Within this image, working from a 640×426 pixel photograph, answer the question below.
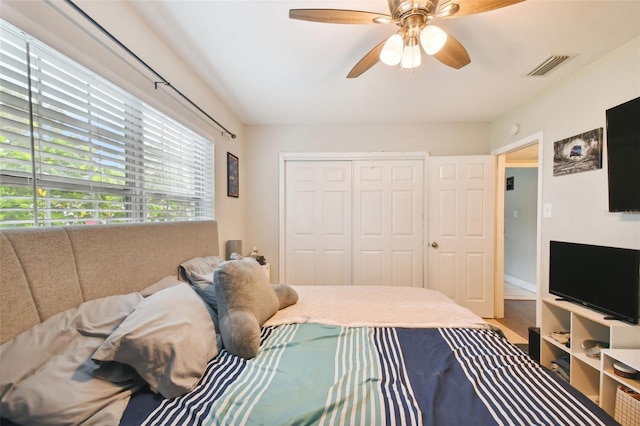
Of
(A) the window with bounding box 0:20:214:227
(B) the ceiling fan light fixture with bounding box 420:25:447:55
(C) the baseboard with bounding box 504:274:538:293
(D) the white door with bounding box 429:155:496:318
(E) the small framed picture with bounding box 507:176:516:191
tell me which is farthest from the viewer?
(E) the small framed picture with bounding box 507:176:516:191

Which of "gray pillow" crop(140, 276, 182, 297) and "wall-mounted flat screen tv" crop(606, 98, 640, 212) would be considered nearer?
"gray pillow" crop(140, 276, 182, 297)

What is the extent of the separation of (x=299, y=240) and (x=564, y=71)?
10.2ft

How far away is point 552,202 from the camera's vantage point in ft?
7.45

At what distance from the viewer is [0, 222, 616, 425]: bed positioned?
0.77 metres

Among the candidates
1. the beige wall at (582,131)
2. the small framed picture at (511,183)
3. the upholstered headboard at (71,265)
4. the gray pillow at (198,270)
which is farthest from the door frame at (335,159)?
the small framed picture at (511,183)

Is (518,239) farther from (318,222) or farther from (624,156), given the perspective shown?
(318,222)

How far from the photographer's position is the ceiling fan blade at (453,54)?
1429 millimetres

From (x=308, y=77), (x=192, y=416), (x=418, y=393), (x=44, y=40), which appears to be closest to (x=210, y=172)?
(x=308, y=77)

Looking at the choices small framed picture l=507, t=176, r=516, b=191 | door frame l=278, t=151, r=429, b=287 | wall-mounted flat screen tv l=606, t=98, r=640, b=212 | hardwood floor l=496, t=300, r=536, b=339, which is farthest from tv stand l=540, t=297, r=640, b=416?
small framed picture l=507, t=176, r=516, b=191

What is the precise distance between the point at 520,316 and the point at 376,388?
11.4ft

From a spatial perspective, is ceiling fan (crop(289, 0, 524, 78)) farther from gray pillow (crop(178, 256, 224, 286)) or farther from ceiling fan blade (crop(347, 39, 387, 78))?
gray pillow (crop(178, 256, 224, 286))

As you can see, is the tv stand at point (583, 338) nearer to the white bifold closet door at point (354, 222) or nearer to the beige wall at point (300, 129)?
the beige wall at point (300, 129)

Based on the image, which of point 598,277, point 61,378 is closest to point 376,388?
point 61,378

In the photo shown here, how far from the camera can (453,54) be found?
1.52 m
